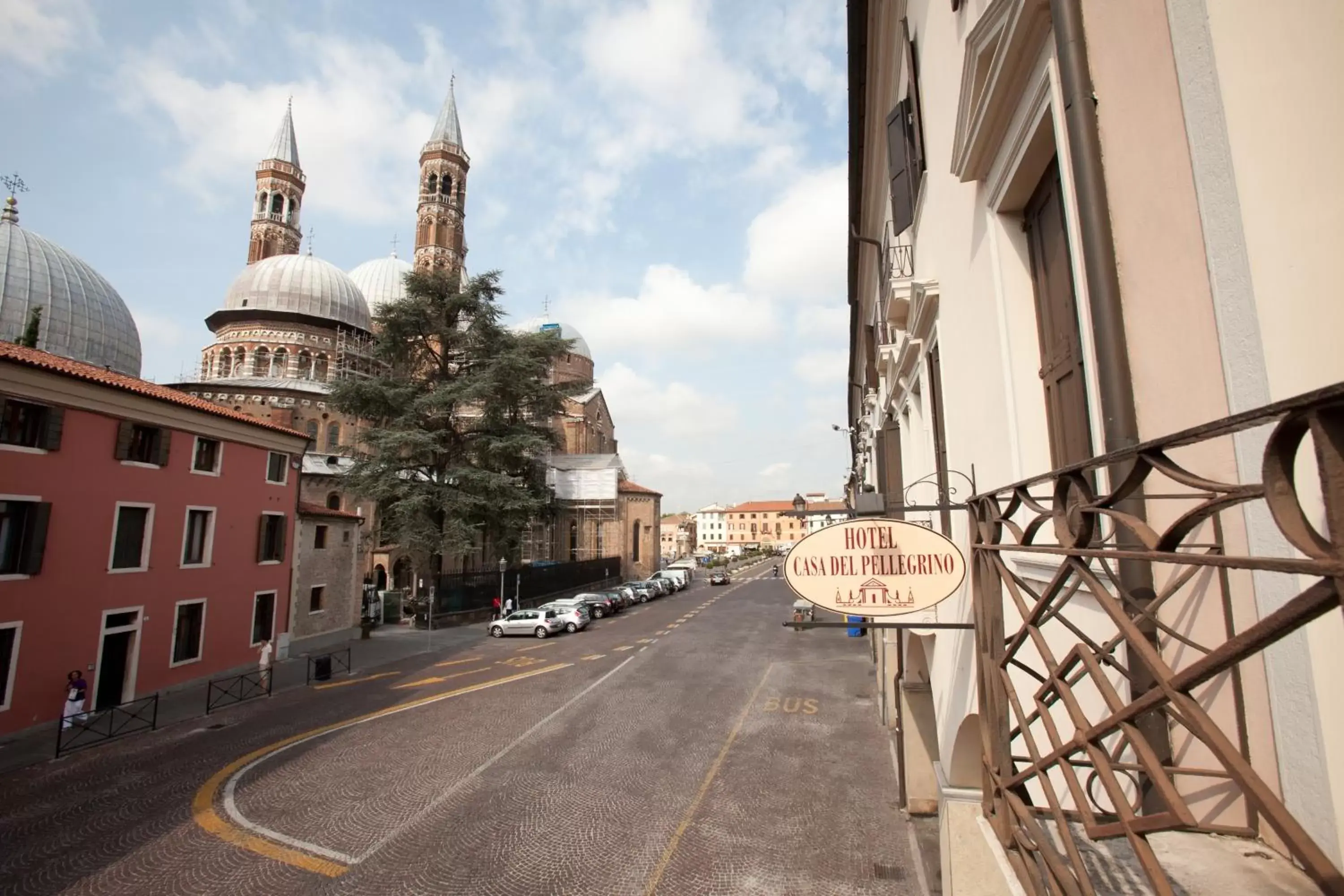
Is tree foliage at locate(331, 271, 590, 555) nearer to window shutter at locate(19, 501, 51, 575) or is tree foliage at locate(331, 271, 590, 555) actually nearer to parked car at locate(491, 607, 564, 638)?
parked car at locate(491, 607, 564, 638)

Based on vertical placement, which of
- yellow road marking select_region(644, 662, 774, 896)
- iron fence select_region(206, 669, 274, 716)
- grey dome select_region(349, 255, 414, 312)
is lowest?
yellow road marking select_region(644, 662, 774, 896)

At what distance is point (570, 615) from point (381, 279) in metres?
48.3

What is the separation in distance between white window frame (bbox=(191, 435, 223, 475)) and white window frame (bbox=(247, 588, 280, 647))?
165 inches

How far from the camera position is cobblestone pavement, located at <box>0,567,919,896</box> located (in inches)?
325

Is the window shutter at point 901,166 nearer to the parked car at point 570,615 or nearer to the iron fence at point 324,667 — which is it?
the iron fence at point 324,667

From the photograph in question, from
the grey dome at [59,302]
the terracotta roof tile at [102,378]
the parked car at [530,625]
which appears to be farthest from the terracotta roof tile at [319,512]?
the grey dome at [59,302]

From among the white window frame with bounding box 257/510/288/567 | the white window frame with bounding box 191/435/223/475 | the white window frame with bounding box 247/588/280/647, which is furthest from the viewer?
the white window frame with bounding box 257/510/288/567

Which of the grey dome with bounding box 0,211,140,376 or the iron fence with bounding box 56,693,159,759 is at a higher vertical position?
the grey dome with bounding box 0,211,140,376

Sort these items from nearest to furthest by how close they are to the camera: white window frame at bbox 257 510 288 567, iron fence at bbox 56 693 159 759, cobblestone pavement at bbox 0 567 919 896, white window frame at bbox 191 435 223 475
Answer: cobblestone pavement at bbox 0 567 919 896
iron fence at bbox 56 693 159 759
white window frame at bbox 191 435 223 475
white window frame at bbox 257 510 288 567

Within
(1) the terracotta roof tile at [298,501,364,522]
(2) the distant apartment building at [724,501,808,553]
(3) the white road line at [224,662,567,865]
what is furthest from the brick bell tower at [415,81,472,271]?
(2) the distant apartment building at [724,501,808,553]

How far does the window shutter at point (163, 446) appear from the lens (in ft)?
57.5

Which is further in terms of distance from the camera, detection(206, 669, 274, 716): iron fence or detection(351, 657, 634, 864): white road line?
detection(206, 669, 274, 716): iron fence

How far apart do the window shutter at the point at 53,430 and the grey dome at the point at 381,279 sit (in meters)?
48.6

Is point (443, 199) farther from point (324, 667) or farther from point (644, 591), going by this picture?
point (324, 667)
